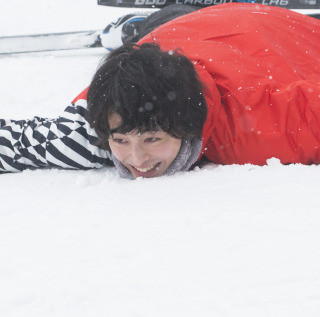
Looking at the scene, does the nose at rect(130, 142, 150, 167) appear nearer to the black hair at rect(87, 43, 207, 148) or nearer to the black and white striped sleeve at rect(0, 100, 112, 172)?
the black hair at rect(87, 43, 207, 148)

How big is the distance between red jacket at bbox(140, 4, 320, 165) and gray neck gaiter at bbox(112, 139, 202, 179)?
0.05 metres

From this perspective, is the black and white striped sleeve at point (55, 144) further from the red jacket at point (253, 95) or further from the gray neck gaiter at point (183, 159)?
the red jacket at point (253, 95)

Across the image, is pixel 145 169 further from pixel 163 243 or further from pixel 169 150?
pixel 163 243

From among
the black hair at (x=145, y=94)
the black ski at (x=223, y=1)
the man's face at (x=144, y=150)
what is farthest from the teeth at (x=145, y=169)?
the black ski at (x=223, y=1)

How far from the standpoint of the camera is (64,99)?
2.24 metres

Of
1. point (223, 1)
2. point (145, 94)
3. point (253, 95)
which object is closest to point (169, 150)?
point (145, 94)

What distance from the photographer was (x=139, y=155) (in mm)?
1226

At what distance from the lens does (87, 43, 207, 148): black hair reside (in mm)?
1142

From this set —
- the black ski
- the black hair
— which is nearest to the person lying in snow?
the black hair

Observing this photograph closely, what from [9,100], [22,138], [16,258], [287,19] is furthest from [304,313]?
[9,100]

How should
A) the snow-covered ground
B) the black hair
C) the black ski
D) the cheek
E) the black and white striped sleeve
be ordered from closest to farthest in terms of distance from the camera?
1. the snow-covered ground
2. the black hair
3. the cheek
4. the black and white striped sleeve
5. the black ski

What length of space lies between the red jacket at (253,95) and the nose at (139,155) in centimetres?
22

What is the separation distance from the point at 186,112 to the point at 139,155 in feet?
0.59

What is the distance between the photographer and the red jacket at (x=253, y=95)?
1325 mm
